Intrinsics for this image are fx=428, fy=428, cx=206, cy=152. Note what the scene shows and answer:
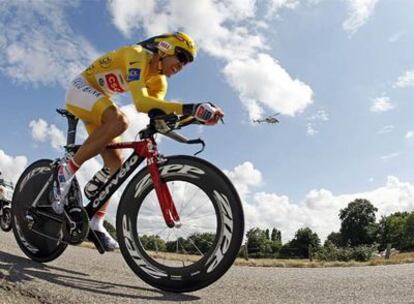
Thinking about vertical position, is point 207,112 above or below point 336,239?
below

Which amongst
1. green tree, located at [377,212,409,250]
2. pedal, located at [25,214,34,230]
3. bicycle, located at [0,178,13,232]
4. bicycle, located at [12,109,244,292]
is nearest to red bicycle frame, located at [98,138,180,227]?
bicycle, located at [12,109,244,292]

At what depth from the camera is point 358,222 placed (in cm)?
11888

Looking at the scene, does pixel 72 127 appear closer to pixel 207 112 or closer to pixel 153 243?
pixel 153 243

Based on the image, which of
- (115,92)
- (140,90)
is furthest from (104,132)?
(115,92)

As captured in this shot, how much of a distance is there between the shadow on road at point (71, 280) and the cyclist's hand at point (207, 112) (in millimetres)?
1626

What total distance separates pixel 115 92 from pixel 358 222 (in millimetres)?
123227

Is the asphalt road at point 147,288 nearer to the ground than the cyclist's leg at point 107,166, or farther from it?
nearer to the ground

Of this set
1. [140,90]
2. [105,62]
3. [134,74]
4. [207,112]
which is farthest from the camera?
[105,62]

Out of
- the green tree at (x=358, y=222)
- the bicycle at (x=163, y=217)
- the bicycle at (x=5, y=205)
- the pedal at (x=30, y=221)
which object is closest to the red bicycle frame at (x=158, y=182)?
the bicycle at (x=163, y=217)

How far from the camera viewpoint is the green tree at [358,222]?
380 ft

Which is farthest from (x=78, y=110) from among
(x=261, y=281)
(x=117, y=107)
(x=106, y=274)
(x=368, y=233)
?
(x=368, y=233)

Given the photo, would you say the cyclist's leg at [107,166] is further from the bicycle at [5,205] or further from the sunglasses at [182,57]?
the bicycle at [5,205]

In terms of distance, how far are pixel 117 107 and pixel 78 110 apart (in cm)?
75

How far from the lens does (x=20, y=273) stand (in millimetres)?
4109
